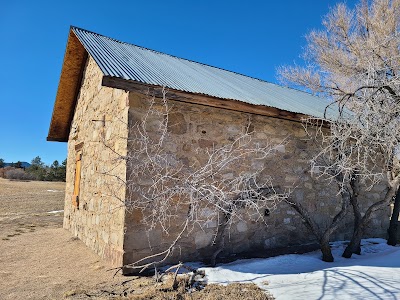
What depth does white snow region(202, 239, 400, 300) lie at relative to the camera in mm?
Answer: 3254

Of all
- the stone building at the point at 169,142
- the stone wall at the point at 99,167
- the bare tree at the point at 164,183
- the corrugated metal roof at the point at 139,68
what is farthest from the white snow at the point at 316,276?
the corrugated metal roof at the point at 139,68

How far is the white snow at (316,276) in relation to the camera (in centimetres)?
325

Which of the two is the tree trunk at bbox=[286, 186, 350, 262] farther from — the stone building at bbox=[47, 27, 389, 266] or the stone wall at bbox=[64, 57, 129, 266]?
the stone wall at bbox=[64, 57, 129, 266]

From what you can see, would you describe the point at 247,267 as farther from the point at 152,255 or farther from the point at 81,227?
the point at 81,227

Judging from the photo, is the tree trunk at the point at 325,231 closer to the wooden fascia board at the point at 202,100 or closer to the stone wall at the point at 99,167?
the wooden fascia board at the point at 202,100

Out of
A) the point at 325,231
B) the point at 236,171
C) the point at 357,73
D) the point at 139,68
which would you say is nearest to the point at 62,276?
the point at 236,171

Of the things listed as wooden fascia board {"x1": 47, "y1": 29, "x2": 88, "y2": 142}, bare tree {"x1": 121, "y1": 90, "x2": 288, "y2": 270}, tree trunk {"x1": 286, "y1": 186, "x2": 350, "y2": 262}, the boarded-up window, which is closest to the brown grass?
bare tree {"x1": 121, "y1": 90, "x2": 288, "y2": 270}

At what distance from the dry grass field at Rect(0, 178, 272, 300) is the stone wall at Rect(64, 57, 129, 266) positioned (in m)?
0.29

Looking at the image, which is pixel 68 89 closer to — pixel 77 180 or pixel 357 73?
pixel 77 180

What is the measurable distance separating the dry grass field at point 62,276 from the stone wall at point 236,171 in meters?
0.53

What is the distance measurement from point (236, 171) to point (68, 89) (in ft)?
15.8

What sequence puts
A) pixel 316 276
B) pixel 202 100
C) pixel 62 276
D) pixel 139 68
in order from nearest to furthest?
pixel 316 276
pixel 62 276
pixel 202 100
pixel 139 68

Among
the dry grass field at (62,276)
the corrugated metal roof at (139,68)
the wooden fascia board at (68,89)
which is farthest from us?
the wooden fascia board at (68,89)

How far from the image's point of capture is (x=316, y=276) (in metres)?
3.79
